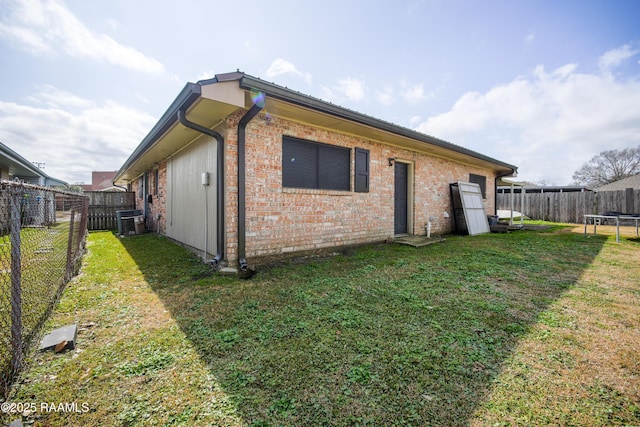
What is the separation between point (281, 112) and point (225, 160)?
135 centimetres

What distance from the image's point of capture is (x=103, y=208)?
11.4m

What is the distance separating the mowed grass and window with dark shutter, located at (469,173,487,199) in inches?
279

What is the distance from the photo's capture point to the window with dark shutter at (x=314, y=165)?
511 cm

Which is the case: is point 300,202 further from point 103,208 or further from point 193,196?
point 103,208

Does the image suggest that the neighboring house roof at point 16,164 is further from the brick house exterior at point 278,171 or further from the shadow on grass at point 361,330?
the shadow on grass at point 361,330

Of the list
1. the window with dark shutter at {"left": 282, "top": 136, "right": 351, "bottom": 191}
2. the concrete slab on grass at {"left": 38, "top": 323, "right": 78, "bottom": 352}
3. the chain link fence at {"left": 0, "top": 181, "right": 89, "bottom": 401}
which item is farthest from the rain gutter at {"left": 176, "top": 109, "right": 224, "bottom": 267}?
the concrete slab on grass at {"left": 38, "top": 323, "right": 78, "bottom": 352}

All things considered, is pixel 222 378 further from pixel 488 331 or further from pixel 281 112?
pixel 281 112

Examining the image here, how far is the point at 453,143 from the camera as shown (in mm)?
7824

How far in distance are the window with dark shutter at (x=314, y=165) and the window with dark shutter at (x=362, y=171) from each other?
256 millimetres

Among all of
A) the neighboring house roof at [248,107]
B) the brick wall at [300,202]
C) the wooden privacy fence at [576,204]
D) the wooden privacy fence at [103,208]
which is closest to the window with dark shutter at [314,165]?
the brick wall at [300,202]

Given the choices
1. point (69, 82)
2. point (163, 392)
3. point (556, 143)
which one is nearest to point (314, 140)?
point (163, 392)

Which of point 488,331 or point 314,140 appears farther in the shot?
point 314,140

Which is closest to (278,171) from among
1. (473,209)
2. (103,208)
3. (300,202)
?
(300,202)

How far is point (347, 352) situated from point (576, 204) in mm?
18992
